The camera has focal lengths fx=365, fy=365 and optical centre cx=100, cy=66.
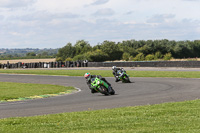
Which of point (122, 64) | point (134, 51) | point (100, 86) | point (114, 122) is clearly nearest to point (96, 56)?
point (134, 51)

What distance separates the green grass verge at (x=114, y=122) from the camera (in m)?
8.83

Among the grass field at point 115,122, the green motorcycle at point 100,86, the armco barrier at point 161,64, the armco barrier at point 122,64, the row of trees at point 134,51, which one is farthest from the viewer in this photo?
the row of trees at point 134,51

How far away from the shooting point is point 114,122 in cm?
999

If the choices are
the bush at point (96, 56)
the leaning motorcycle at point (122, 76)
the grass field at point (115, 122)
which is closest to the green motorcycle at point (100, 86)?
the grass field at point (115, 122)

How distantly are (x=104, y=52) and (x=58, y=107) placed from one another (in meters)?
76.0

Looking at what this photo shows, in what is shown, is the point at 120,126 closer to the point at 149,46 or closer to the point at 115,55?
the point at 115,55

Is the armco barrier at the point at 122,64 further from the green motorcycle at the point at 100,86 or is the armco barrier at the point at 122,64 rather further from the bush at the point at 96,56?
the green motorcycle at the point at 100,86

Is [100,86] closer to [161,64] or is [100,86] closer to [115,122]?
[115,122]

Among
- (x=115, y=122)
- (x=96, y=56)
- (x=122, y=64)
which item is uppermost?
(x=96, y=56)

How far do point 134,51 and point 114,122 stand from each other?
89381 millimetres

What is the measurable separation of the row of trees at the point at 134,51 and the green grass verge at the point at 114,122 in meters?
66.6

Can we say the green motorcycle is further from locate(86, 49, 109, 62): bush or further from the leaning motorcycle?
locate(86, 49, 109, 62): bush

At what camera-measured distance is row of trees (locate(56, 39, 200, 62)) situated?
83.5 metres

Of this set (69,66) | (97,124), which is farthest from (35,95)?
(69,66)
